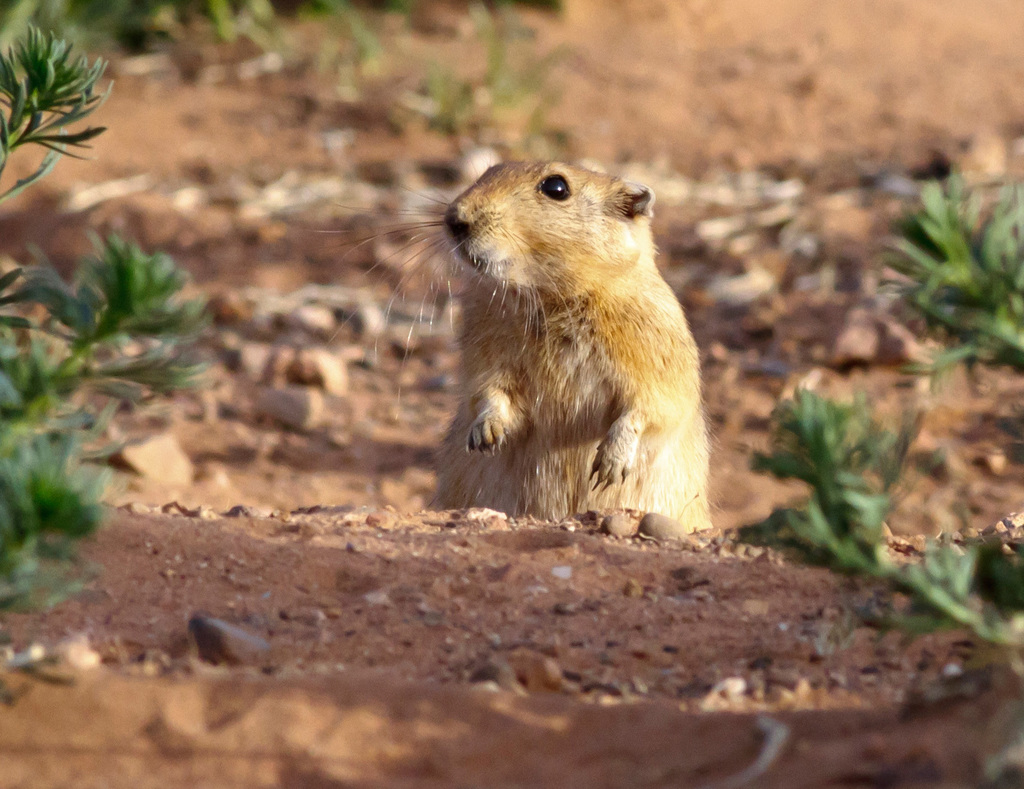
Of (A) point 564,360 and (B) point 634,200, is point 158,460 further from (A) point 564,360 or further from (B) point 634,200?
(B) point 634,200

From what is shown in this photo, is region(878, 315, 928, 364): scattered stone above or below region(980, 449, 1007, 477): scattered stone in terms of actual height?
above

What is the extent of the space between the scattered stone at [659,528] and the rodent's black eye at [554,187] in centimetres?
159

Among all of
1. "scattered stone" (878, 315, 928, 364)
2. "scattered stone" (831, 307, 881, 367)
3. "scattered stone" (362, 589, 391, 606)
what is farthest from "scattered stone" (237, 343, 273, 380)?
"scattered stone" (362, 589, 391, 606)

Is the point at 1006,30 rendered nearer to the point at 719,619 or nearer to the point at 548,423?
the point at 548,423

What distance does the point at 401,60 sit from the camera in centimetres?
1036

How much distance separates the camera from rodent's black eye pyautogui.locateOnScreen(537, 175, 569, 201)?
505cm

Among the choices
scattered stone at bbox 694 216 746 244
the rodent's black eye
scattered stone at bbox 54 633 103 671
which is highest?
scattered stone at bbox 694 216 746 244

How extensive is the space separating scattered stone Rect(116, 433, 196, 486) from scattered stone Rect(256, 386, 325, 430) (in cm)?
82

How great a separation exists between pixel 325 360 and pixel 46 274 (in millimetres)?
4733

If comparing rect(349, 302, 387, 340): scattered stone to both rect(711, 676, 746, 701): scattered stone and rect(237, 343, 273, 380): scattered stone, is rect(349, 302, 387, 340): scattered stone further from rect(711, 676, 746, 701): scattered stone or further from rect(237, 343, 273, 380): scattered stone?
rect(711, 676, 746, 701): scattered stone

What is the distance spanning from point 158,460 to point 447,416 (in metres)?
1.81

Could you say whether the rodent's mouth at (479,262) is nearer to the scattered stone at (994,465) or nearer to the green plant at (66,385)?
the green plant at (66,385)

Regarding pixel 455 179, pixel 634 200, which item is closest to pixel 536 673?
pixel 634 200

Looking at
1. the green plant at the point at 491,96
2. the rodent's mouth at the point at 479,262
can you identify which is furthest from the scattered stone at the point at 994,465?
the green plant at the point at 491,96
